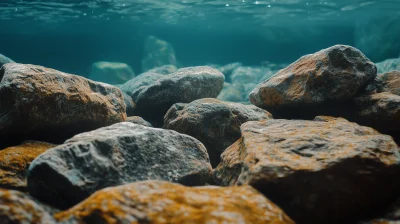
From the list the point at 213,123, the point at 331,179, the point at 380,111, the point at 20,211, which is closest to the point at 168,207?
the point at 20,211

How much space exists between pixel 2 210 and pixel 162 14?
125 feet

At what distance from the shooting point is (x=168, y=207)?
2566mm

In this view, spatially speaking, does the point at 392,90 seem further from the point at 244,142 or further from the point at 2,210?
the point at 2,210

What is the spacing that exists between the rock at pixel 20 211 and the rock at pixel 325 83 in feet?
15.8

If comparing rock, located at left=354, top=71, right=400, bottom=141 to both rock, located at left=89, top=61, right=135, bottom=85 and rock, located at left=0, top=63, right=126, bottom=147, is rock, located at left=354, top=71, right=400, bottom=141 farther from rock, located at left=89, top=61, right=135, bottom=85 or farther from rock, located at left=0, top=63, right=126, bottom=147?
rock, located at left=89, top=61, right=135, bottom=85

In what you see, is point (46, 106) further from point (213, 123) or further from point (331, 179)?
point (331, 179)

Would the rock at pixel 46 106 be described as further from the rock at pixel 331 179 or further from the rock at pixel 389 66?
the rock at pixel 389 66

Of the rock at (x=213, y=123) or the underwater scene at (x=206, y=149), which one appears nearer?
the underwater scene at (x=206, y=149)

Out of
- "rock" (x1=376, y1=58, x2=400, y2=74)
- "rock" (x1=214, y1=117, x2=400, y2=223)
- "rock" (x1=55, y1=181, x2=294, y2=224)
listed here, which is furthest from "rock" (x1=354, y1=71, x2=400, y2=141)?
"rock" (x1=376, y1=58, x2=400, y2=74)

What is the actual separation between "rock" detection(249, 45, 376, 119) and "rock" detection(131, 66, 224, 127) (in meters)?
2.62

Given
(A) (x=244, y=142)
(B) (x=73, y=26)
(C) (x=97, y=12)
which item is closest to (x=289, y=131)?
(A) (x=244, y=142)

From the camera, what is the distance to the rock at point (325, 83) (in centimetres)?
525

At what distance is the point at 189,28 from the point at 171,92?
151ft

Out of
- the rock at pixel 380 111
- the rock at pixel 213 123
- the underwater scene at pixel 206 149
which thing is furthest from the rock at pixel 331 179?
the rock at pixel 213 123
